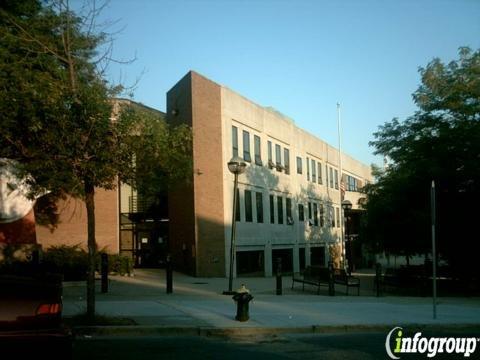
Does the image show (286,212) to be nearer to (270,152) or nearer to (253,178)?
(270,152)

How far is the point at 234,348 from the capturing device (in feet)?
32.2

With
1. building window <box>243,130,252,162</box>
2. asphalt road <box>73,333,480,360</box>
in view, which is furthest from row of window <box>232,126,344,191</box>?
asphalt road <box>73,333,480,360</box>

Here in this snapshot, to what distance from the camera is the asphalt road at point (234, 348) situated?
9.01 m

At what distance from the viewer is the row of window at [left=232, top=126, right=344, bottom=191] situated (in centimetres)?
3167

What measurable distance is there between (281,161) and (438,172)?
50.6 ft

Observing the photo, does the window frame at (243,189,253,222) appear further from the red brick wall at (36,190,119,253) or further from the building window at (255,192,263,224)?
the red brick wall at (36,190,119,253)

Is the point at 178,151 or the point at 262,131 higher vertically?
the point at 262,131

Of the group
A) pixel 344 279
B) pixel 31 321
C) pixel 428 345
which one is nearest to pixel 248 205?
pixel 344 279

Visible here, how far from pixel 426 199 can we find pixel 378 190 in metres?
4.46

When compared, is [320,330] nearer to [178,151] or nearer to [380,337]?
[380,337]

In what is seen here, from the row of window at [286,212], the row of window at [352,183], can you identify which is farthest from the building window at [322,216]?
the row of window at [352,183]

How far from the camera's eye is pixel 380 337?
11.4m

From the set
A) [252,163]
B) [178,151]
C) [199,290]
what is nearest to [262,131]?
[252,163]

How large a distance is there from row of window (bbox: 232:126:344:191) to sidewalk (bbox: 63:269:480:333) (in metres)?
13.6
